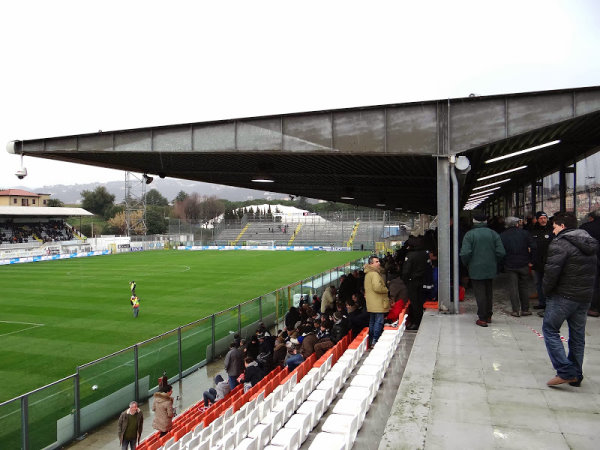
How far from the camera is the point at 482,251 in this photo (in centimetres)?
752

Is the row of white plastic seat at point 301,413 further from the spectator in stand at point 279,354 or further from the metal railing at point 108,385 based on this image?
the metal railing at point 108,385

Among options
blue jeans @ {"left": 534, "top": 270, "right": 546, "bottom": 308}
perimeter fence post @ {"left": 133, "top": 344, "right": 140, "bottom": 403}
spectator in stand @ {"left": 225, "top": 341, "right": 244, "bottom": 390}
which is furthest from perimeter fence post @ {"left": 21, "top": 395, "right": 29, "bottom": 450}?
blue jeans @ {"left": 534, "top": 270, "right": 546, "bottom": 308}

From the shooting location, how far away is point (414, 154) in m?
10.2

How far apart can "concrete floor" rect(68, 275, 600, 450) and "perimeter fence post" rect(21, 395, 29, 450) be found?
17.6ft

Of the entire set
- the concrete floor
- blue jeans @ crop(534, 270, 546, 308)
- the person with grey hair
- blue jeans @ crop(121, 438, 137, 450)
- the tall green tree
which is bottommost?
blue jeans @ crop(121, 438, 137, 450)

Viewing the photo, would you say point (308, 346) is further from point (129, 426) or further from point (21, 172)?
point (21, 172)

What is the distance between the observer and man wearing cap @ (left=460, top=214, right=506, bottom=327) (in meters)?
7.40

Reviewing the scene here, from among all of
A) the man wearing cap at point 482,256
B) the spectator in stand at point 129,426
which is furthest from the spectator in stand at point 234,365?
the man wearing cap at point 482,256

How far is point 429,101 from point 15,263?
4898cm

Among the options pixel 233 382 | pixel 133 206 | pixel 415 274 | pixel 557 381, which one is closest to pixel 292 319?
pixel 233 382

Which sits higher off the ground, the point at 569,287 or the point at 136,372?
the point at 569,287

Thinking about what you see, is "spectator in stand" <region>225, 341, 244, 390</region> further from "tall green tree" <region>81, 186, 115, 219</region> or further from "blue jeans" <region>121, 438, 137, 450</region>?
"tall green tree" <region>81, 186, 115, 219</region>

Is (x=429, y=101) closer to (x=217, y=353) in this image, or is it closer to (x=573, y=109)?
(x=573, y=109)

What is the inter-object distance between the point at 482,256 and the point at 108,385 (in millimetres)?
8114
